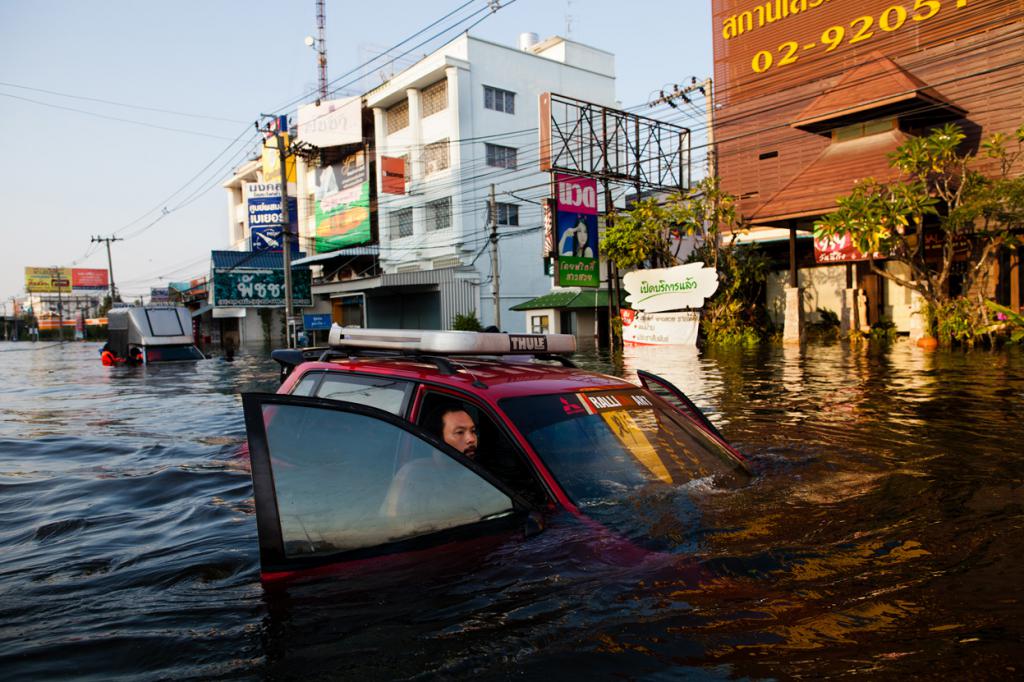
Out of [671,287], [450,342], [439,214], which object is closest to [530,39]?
[439,214]

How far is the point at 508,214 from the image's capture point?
139 feet

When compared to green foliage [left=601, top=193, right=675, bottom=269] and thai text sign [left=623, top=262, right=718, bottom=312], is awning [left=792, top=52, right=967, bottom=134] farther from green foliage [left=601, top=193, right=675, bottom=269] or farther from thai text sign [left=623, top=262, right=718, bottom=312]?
green foliage [left=601, top=193, right=675, bottom=269]

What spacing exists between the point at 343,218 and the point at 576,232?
24.3 metres

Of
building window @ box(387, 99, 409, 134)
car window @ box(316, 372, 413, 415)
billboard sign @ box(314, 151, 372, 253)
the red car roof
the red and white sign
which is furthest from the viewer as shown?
billboard sign @ box(314, 151, 372, 253)

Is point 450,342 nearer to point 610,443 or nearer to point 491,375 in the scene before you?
point 491,375

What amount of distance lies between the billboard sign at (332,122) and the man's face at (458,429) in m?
45.0

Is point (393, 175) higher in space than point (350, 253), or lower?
higher

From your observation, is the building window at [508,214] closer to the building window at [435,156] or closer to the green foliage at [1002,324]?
the building window at [435,156]

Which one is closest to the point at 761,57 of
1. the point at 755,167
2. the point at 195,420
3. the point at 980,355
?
the point at 755,167

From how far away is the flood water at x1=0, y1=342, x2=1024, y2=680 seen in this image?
281cm

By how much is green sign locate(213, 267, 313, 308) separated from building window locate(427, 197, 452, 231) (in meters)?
10.3

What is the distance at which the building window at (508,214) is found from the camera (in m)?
41.9

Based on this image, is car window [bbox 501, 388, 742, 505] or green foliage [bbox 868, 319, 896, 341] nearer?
car window [bbox 501, 388, 742, 505]

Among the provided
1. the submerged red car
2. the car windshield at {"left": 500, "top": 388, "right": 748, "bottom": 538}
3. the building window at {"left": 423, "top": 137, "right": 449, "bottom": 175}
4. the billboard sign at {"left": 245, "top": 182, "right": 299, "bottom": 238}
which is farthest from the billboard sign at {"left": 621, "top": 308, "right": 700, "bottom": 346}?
the billboard sign at {"left": 245, "top": 182, "right": 299, "bottom": 238}
